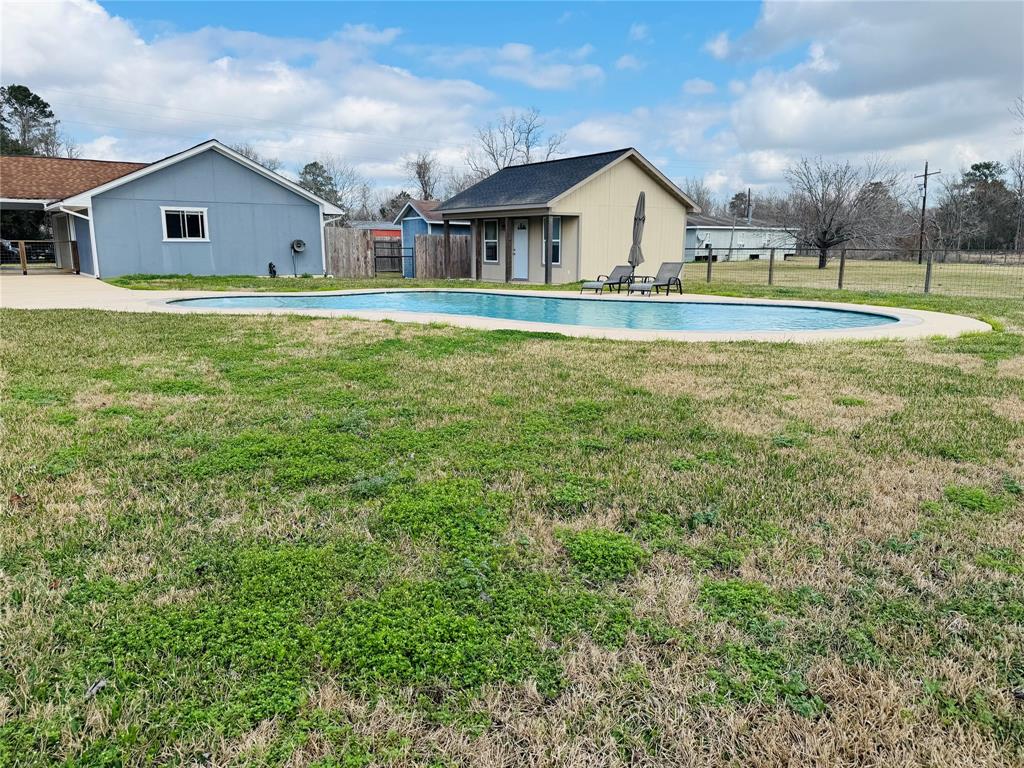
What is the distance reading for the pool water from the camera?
12.0 metres

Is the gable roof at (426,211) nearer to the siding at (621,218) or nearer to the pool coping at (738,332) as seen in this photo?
the siding at (621,218)

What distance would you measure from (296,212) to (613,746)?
2355 cm

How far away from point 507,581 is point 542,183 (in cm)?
2166

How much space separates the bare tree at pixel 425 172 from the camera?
5684 cm

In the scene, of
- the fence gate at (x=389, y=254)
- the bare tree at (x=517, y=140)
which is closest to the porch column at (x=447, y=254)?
the fence gate at (x=389, y=254)

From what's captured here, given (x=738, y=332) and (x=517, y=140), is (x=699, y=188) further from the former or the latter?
(x=738, y=332)

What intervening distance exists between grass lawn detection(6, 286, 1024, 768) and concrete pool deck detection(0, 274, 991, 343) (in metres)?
4.05

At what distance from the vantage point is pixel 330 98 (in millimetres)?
34812

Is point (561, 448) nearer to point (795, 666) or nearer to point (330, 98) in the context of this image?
point (795, 666)

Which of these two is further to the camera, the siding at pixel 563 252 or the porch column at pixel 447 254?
the porch column at pixel 447 254

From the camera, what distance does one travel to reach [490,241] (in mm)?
23891

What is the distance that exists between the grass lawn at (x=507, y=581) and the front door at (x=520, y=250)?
59.9ft

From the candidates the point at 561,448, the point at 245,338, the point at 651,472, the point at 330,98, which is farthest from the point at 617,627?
the point at 330,98

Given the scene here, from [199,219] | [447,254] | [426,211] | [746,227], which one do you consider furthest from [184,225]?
[746,227]
